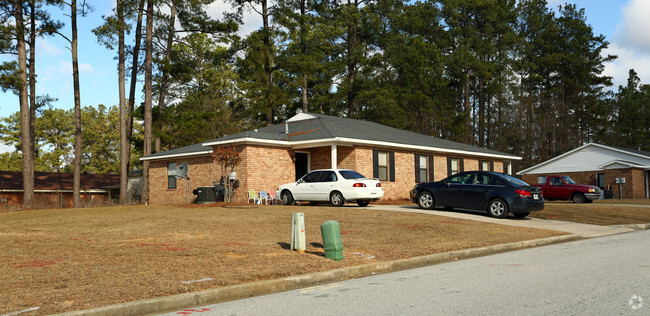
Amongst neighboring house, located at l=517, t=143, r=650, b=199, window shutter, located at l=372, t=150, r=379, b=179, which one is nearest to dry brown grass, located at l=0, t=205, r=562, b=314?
window shutter, located at l=372, t=150, r=379, b=179

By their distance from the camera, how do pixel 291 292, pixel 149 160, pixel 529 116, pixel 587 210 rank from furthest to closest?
1. pixel 529 116
2. pixel 149 160
3. pixel 587 210
4. pixel 291 292

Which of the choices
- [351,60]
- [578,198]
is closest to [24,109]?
[351,60]

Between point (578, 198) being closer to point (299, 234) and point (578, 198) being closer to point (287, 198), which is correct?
point (287, 198)

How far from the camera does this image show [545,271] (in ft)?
28.1

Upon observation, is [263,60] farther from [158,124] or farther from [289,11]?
[158,124]

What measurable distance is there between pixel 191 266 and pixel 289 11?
110 ft

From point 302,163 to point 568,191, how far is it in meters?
15.0

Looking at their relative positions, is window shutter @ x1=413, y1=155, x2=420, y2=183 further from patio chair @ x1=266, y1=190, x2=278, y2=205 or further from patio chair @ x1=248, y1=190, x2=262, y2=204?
patio chair @ x1=248, y1=190, x2=262, y2=204

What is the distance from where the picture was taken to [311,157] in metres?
27.1

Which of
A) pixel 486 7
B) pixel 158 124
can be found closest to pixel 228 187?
pixel 158 124

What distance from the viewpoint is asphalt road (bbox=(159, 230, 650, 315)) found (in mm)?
5926

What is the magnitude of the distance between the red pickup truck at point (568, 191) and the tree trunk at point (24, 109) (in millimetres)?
30001

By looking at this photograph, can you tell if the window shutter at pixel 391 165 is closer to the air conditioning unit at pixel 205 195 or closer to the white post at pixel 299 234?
the air conditioning unit at pixel 205 195

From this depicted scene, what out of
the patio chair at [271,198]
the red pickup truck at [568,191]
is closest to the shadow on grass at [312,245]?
the patio chair at [271,198]
